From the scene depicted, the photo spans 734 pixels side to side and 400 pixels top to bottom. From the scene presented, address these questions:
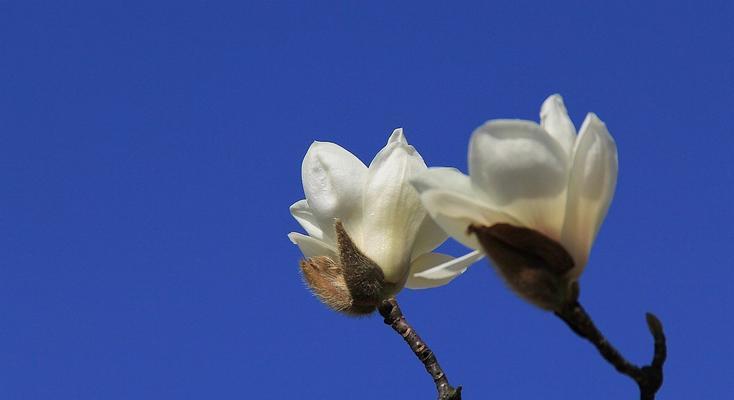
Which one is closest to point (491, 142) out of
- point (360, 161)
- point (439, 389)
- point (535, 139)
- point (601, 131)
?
point (535, 139)

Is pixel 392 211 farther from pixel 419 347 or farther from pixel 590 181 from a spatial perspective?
pixel 590 181

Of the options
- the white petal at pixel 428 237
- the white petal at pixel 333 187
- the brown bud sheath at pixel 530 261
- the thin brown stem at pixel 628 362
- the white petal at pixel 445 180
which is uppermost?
the white petal at pixel 333 187

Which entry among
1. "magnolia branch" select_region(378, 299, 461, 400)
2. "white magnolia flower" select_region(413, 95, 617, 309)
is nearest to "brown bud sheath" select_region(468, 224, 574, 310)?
"white magnolia flower" select_region(413, 95, 617, 309)

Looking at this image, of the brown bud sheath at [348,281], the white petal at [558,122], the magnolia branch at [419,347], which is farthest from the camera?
the brown bud sheath at [348,281]

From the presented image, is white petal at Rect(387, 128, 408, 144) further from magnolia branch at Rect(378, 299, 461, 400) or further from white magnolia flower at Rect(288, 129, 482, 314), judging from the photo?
magnolia branch at Rect(378, 299, 461, 400)

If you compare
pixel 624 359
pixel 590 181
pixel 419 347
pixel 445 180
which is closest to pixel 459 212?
pixel 445 180

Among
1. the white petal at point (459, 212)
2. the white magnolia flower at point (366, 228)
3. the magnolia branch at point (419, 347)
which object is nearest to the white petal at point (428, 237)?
the white magnolia flower at point (366, 228)

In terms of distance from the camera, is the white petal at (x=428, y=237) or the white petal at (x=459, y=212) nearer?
the white petal at (x=459, y=212)

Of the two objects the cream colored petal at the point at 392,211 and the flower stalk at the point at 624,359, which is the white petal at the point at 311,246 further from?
the flower stalk at the point at 624,359
